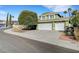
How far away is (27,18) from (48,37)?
0.41 m

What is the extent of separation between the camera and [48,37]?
12.2 ft

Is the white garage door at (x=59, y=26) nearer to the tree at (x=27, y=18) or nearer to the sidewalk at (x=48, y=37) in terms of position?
the sidewalk at (x=48, y=37)

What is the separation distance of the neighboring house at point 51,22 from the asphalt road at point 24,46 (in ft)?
0.84

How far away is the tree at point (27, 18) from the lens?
12.2 feet

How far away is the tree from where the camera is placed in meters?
3.71

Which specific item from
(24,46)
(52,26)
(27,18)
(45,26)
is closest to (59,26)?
(52,26)

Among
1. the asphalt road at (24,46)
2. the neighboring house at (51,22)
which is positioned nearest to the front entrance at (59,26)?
the neighboring house at (51,22)

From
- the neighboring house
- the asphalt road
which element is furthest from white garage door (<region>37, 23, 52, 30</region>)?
the asphalt road

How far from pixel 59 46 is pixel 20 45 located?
0.56 metres

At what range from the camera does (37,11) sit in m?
3.71

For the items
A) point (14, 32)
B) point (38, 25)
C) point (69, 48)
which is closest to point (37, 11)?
point (38, 25)

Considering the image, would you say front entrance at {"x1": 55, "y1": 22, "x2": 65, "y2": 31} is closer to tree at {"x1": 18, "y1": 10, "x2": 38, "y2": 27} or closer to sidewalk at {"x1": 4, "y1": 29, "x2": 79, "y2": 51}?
sidewalk at {"x1": 4, "y1": 29, "x2": 79, "y2": 51}

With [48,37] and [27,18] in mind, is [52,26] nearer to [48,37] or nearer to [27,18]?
[48,37]

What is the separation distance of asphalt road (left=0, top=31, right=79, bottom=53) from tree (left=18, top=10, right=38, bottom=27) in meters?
0.25
